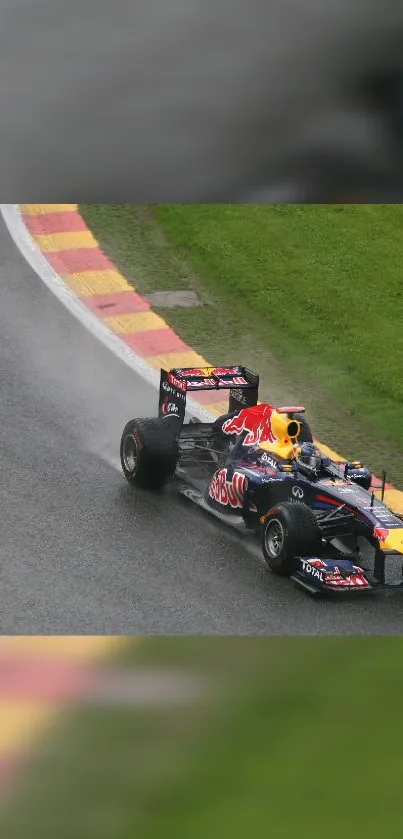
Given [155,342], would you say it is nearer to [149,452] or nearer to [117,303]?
[117,303]

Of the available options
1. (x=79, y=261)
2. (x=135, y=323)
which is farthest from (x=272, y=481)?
(x=79, y=261)

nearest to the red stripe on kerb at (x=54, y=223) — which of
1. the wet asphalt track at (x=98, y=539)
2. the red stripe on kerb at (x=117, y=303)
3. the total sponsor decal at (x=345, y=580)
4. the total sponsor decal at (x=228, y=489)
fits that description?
the red stripe on kerb at (x=117, y=303)

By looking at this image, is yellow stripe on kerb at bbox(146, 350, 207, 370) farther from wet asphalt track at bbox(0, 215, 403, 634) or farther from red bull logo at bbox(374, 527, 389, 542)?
red bull logo at bbox(374, 527, 389, 542)

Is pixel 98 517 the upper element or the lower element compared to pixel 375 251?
lower

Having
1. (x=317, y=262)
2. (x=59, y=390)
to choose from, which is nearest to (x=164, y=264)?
(x=317, y=262)

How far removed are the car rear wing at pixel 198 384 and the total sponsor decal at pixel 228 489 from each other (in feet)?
2.29

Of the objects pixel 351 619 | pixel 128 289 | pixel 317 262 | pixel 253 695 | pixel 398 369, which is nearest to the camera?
pixel 253 695

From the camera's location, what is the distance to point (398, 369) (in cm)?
1015

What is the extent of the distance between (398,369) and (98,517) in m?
3.64

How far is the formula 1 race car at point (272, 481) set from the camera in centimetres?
665

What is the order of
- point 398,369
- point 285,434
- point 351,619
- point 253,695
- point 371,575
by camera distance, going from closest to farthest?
point 253,695 → point 351,619 → point 371,575 → point 285,434 → point 398,369

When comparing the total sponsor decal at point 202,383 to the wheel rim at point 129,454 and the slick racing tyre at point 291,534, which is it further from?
the slick racing tyre at point 291,534
